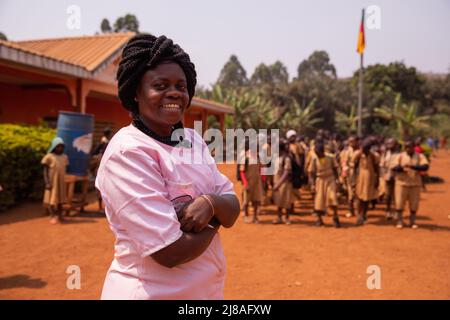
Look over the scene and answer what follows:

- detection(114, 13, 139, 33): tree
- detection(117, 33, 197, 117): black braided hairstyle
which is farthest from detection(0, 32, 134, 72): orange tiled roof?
detection(114, 13, 139, 33): tree

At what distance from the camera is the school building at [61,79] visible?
27.9 ft

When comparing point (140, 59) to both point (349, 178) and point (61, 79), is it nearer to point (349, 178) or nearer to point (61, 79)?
point (349, 178)

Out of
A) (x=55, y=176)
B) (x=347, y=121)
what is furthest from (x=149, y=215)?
(x=347, y=121)

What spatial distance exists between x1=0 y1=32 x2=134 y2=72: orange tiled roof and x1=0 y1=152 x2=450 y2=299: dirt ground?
455 cm

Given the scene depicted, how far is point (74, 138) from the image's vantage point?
7.72 metres

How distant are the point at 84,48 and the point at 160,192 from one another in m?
12.3

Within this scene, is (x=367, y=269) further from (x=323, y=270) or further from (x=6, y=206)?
(x=6, y=206)

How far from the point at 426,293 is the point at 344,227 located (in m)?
3.31

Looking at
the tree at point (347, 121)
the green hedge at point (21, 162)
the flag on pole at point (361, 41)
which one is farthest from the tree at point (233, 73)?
the green hedge at point (21, 162)

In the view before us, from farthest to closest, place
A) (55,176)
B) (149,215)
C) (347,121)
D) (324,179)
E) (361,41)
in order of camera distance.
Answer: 1. (347,121)
2. (361,41)
3. (324,179)
4. (55,176)
5. (149,215)

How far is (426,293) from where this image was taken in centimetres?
417

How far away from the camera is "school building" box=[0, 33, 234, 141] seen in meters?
8.51
